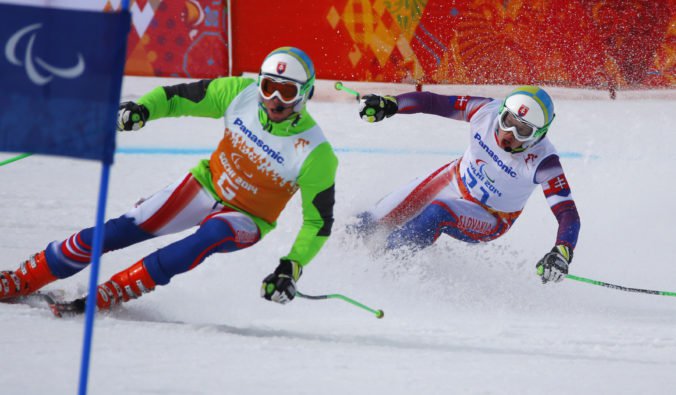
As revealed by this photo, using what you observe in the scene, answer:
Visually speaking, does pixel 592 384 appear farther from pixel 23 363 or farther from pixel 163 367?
pixel 23 363

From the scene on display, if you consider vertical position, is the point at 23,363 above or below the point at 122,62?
below

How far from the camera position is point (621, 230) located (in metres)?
7.55

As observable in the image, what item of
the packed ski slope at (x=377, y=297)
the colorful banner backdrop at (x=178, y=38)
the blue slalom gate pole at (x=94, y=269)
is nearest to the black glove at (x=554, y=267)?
the packed ski slope at (x=377, y=297)

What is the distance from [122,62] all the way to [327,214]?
5.68ft

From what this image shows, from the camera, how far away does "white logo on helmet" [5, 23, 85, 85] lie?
9.73 feet

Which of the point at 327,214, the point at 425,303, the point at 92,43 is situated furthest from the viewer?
the point at 425,303

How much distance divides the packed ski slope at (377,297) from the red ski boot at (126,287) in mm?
96

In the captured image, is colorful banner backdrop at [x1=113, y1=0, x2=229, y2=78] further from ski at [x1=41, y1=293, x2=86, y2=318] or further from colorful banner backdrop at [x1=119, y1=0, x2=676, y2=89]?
ski at [x1=41, y1=293, x2=86, y2=318]

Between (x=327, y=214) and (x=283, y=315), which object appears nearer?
(x=327, y=214)

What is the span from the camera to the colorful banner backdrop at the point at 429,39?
9906 mm

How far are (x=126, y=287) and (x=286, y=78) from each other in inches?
48.1

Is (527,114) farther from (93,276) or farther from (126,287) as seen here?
(93,276)

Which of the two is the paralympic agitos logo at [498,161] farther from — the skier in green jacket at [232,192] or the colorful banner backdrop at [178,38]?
the colorful banner backdrop at [178,38]

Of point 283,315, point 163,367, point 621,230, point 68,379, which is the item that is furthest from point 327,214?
point 621,230
